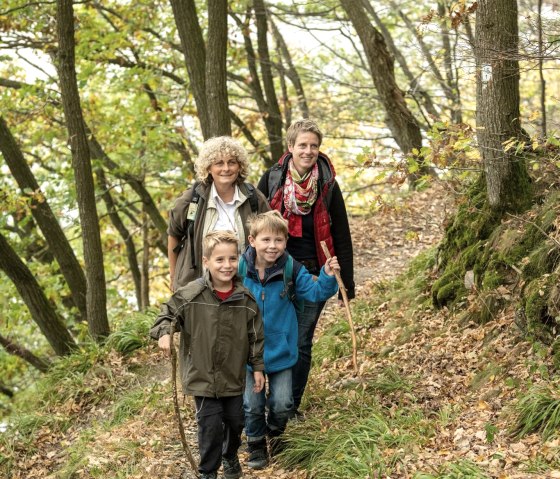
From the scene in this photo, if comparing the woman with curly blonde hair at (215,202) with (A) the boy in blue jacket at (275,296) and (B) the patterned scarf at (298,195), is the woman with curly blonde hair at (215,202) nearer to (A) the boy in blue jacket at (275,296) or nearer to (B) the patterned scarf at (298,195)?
(B) the patterned scarf at (298,195)

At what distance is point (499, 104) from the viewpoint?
665 centimetres

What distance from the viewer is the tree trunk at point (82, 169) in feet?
29.7

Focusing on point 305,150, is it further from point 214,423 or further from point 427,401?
point 427,401

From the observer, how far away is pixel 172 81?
1720 cm

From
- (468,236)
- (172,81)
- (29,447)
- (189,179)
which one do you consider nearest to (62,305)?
(189,179)

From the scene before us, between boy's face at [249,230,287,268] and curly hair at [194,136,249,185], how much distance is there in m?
0.74

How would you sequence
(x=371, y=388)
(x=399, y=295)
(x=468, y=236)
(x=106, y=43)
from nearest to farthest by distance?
1. (x=371, y=388)
2. (x=468, y=236)
3. (x=399, y=295)
4. (x=106, y=43)

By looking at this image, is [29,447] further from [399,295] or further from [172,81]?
[172,81]

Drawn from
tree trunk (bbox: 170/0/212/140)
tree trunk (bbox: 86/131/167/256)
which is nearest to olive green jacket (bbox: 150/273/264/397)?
tree trunk (bbox: 170/0/212/140)

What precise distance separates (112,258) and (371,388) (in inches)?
665

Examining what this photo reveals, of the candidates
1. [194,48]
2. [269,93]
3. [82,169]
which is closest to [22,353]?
[82,169]

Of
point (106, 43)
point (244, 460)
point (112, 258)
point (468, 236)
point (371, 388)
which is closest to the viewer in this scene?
point (244, 460)

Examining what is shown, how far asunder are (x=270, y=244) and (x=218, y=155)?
872 millimetres

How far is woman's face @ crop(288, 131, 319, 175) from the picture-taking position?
5.48 metres
